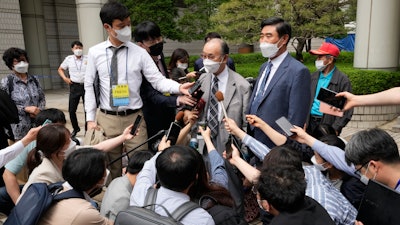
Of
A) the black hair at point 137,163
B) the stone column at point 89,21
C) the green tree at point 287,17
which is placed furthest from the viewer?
the stone column at point 89,21

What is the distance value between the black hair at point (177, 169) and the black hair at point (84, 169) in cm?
45

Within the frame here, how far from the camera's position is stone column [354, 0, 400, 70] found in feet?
21.3

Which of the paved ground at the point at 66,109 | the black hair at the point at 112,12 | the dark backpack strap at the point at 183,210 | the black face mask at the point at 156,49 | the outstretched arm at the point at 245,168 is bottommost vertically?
the paved ground at the point at 66,109

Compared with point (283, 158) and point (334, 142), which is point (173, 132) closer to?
point (283, 158)

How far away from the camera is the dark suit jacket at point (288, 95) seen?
8.33 ft

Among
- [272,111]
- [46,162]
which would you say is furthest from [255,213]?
[46,162]

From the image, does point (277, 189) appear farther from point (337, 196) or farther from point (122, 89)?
point (122, 89)

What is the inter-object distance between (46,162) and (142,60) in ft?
3.82

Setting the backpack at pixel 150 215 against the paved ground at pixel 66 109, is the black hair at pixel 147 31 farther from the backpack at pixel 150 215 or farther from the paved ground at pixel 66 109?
the paved ground at pixel 66 109

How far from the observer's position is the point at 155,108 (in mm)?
3385

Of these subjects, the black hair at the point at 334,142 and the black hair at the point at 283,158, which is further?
the black hair at the point at 334,142

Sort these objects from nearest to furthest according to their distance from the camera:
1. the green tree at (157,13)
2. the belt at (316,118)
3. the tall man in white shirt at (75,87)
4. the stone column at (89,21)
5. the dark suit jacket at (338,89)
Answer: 1. the dark suit jacket at (338,89)
2. the belt at (316,118)
3. the tall man in white shirt at (75,87)
4. the stone column at (89,21)
5. the green tree at (157,13)

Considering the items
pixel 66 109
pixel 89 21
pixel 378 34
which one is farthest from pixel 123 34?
pixel 89 21

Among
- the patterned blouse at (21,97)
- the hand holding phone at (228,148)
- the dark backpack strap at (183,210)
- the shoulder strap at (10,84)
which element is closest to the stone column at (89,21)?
the patterned blouse at (21,97)
